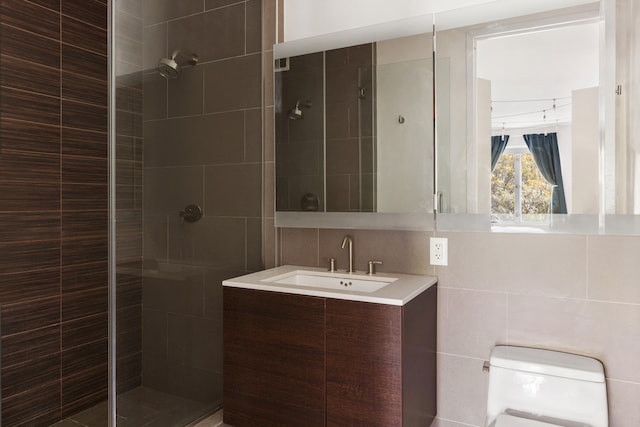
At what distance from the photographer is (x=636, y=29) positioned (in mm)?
1432

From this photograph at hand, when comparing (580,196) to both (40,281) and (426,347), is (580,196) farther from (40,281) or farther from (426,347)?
(40,281)

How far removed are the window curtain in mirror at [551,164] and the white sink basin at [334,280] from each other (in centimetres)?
68

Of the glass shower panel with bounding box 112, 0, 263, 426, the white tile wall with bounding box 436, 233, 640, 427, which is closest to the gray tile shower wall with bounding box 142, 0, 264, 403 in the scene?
the glass shower panel with bounding box 112, 0, 263, 426

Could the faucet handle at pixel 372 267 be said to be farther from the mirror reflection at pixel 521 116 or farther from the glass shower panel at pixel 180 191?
the glass shower panel at pixel 180 191

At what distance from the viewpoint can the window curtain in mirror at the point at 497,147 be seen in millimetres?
1636

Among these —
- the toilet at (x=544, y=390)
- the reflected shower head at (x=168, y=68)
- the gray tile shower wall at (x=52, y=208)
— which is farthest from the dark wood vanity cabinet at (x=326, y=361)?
the gray tile shower wall at (x=52, y=208)

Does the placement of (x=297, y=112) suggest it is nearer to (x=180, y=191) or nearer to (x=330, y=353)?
(x=180, y=191)

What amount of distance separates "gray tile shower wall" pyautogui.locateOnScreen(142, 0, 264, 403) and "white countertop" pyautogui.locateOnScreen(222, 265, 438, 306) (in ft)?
0.62

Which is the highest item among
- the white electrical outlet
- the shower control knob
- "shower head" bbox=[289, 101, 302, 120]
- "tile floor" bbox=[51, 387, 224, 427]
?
"shower head" bbox=[289, 101, 302, 120]

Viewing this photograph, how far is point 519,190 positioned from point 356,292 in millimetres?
747

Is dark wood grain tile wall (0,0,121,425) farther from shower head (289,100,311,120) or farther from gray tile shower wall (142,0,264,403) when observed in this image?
shower head (289,100,311,120)

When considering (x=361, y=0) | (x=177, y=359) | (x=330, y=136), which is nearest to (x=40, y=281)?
(x=177, y=359)

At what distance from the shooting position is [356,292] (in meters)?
1.51

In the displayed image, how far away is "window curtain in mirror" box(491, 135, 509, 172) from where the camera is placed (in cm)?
164
